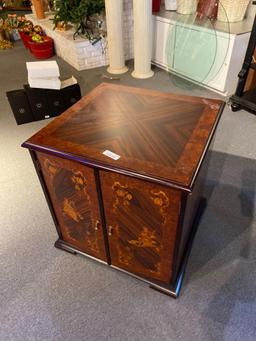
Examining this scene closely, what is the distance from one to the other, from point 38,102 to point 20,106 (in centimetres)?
15

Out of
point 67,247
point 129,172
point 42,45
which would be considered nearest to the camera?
point 129,172

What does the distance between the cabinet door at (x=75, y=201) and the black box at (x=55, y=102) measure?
4.47 ft

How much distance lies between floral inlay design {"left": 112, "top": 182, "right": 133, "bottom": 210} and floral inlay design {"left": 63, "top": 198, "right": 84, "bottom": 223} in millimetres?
231

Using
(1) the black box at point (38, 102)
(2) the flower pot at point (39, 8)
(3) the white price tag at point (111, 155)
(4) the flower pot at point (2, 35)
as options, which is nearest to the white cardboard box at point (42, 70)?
(1) the black box at point (38, 102)

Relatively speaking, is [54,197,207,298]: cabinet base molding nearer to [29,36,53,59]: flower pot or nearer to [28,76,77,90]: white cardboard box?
[28,76,77,90]: white cardboard box

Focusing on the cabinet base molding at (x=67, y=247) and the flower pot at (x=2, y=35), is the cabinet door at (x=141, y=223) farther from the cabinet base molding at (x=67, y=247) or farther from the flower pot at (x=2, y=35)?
the flower pot at (x=2, y=35)

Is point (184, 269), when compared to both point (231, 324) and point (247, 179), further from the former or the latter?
point (247, 179)

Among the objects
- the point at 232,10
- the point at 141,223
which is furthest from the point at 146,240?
the point at 232,10

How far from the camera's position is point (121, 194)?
83cm

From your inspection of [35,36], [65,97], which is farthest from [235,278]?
[35,36]

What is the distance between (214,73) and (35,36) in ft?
8.05

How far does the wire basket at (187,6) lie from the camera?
2.56 m

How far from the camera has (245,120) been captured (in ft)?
7.14

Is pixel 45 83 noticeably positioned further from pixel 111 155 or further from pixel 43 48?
pixel 43 48
